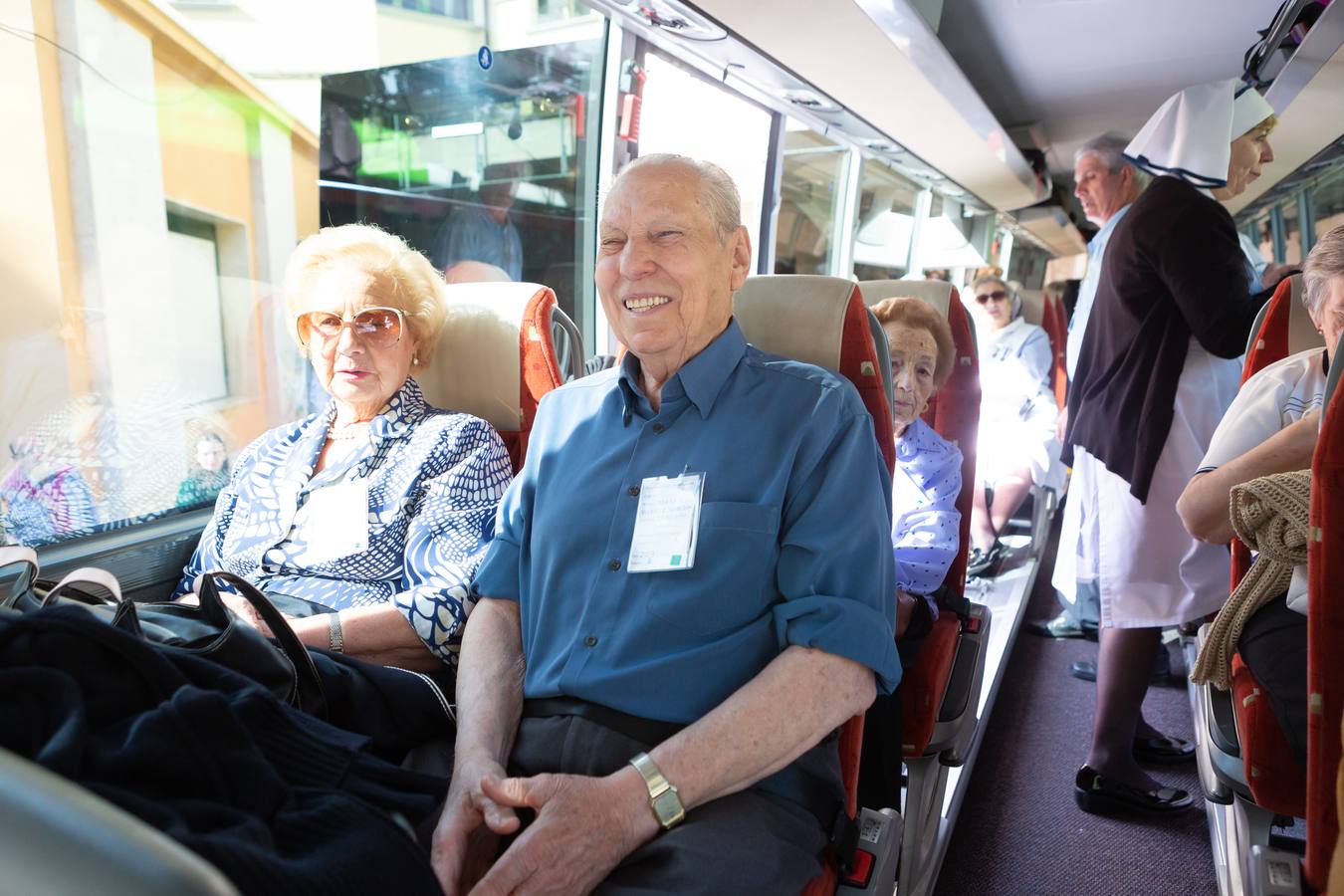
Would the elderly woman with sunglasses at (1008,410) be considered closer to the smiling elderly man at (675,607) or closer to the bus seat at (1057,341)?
the bus seat at (1057,341)

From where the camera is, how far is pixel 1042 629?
4.07 metres

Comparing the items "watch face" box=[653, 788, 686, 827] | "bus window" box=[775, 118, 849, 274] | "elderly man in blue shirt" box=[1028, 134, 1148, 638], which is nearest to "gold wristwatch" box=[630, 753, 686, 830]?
"watch face" box=[653, 788, 686, 827]

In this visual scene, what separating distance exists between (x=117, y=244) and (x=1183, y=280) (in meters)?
2.60

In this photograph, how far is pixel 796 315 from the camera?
180 cm

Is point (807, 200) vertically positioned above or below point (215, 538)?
above

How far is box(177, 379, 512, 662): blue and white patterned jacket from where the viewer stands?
187 centimetres

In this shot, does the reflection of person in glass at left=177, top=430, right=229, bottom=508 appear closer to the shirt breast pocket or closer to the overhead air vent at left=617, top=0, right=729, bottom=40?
the shirt breast pocket

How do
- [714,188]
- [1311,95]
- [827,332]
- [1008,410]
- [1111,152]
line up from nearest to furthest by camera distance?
[714,188], [827,332], [1111,152], [1311,95], [1008,410]

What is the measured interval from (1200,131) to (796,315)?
1486 mm

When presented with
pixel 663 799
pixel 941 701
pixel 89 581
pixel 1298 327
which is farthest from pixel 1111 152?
pixel 89 581

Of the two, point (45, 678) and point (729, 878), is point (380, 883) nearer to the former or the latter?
point (45, 678)

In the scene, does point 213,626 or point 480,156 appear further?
point 480,156

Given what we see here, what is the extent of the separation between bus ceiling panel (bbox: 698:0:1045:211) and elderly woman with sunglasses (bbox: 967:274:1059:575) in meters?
0.88

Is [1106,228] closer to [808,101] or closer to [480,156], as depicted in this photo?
[808,101]
